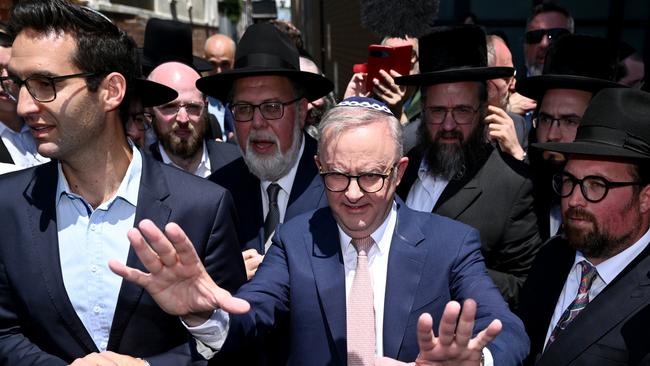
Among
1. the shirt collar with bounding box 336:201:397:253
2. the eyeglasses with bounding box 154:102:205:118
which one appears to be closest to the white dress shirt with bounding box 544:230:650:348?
the shirt collar with bounding box 336:201:397:253

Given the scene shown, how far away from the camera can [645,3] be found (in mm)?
11227

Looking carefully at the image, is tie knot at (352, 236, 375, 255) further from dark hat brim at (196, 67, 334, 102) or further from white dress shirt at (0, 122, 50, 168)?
white dress shirt at (0, 122, 50, 168)

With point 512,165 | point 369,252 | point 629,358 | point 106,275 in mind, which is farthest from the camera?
point 512,165

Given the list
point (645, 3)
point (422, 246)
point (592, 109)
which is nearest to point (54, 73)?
point (422, 246)

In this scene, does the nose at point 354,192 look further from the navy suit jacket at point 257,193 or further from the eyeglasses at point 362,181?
the navy suit jacket at point 257,193

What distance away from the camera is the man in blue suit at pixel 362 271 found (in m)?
2.65

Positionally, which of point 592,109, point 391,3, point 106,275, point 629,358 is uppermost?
point 391,3

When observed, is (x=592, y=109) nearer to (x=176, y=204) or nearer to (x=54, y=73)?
(x=176, y=204)

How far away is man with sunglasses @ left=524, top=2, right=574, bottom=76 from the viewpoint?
20.4ft

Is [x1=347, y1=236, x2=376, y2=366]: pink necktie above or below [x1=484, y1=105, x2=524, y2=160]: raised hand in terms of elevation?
below

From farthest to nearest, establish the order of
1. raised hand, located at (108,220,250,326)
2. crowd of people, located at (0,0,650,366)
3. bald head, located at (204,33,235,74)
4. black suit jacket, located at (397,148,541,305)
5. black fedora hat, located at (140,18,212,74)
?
bald head, located at (204,33,235,74)
black fedora hat, located at (140,18,212,74)
black suit jacket, located at (397,148,541,305)
crowd of people, located at (0,0,650,366)
raised hand, located at (108,220,250,326)

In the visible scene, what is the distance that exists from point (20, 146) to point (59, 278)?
2387 millimetres

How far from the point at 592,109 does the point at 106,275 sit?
A: 2.29 meters

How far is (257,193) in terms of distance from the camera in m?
4.02
